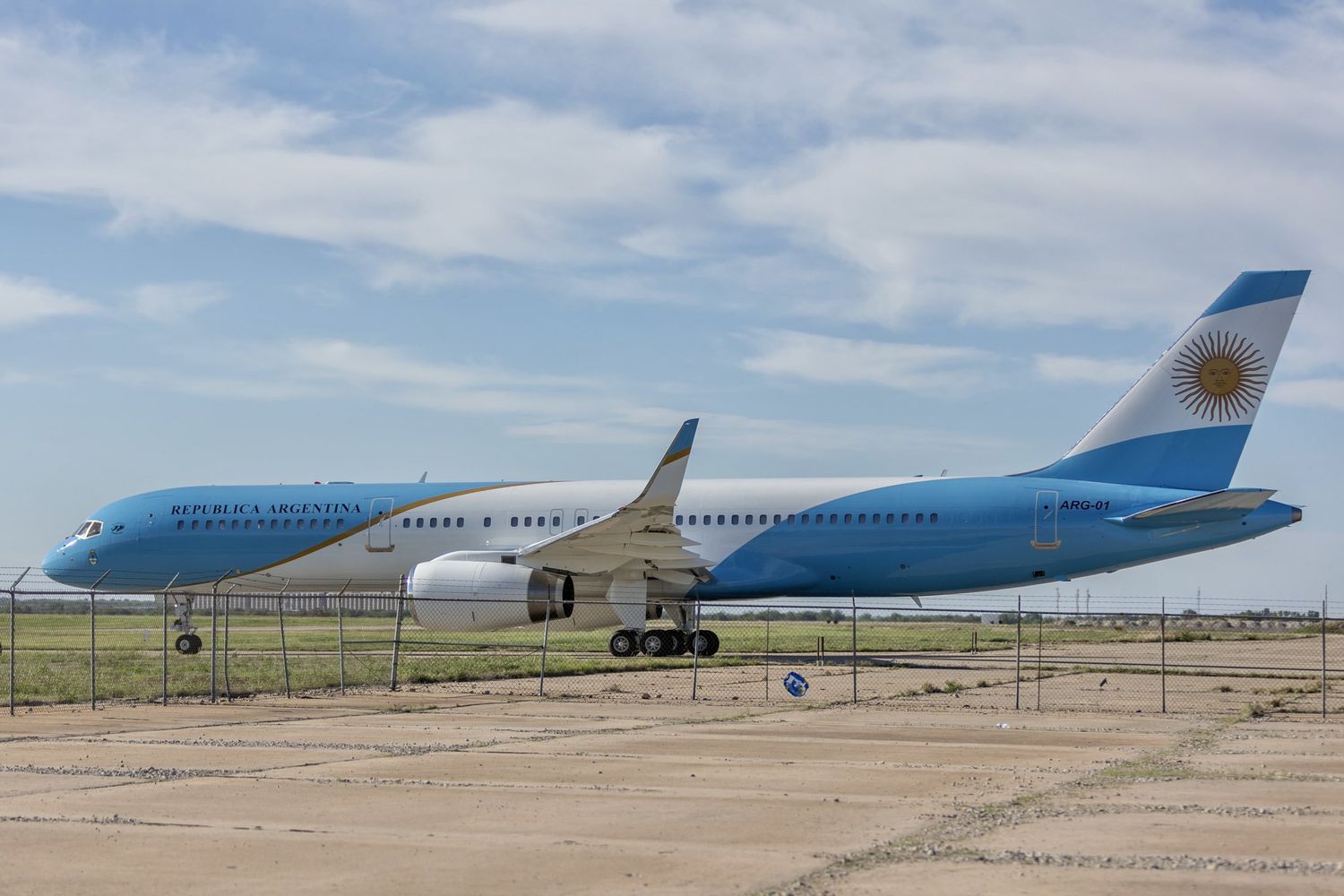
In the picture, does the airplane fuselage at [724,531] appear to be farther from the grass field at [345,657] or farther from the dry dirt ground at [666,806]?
the dry dirt ground at [666,806]

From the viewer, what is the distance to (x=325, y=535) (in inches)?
1230

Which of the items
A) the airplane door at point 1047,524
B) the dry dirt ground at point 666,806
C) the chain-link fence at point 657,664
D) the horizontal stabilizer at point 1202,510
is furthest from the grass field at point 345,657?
the horizontal stabilizer at point 1202,510

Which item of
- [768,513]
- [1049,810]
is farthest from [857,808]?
[768,513]

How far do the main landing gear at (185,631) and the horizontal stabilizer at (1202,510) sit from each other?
1806cm

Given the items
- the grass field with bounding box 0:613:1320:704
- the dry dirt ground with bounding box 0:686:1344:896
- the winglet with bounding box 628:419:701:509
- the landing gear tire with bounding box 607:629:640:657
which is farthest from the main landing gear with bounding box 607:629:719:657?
the dry dirt ground with bounding box 0:686:1344:896

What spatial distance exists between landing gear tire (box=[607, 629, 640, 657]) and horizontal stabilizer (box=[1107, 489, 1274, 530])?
869 centimetres

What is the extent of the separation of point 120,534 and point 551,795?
84.8 ft

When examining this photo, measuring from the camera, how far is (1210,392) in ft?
88.2

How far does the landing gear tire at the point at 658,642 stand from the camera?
27.9 m

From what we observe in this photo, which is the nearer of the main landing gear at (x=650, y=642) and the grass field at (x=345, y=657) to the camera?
the grass field at (x=345, y=657)

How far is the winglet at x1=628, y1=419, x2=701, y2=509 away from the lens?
24.2 m

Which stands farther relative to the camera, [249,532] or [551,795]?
[249,532]

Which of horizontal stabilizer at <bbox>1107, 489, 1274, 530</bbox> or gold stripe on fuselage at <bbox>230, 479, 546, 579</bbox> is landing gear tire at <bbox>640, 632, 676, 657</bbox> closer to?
gold stripe on fuselage at <bbox>230, 479, 546, 579</bbox>

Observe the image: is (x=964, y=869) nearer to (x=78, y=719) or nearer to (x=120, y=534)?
(x=78, y=719)
